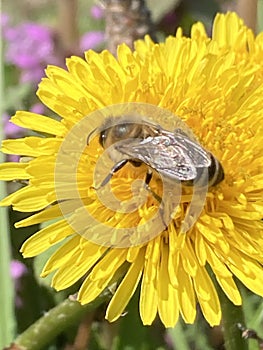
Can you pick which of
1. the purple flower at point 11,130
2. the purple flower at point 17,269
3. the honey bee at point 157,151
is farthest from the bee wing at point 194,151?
the purple flower at point 11,130

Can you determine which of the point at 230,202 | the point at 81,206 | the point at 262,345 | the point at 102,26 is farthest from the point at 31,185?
the point at 102,26

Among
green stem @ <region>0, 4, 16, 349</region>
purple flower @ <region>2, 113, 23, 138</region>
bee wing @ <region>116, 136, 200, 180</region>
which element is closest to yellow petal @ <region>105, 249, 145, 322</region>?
bee wing @ <region>116, 136, 200, 180</region>

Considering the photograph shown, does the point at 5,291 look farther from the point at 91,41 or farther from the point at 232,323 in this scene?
the point at 91,41

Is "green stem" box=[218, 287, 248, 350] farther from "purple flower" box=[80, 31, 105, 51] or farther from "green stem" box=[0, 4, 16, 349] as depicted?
"purple flower" box=[80, 31, 105, 51]

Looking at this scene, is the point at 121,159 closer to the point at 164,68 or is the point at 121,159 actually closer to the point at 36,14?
the point at 164,68

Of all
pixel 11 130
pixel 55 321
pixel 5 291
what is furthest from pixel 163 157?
pixel 11 130

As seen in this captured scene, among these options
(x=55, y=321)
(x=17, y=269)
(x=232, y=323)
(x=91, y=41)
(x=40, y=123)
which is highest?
(x=91, y=41)
